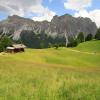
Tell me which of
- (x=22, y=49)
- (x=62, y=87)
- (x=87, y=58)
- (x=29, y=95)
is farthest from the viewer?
(x=22, y=49)

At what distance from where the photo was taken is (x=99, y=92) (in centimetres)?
1282

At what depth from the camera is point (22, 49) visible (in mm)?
111375

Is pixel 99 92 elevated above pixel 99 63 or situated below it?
above

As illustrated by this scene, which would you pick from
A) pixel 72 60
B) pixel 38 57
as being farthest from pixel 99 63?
pixel 38 57

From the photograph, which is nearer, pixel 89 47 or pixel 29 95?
pixel 29 95

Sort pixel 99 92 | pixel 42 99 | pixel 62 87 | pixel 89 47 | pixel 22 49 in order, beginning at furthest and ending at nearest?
pixel 89 47, pixel 22 49, pixel 62 87, pixel 99 92, pixel 42 99

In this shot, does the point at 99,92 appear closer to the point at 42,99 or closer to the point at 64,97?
the point at 64,97

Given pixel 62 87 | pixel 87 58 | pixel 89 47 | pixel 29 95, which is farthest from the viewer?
pixel 89 47

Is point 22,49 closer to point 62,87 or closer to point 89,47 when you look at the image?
point 89,47

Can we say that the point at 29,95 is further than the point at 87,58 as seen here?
No

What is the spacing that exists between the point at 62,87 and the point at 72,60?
7486 centimetres

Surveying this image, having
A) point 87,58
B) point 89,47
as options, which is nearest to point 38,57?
point 87,58

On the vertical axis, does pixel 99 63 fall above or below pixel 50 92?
below

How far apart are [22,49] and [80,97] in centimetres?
10035
